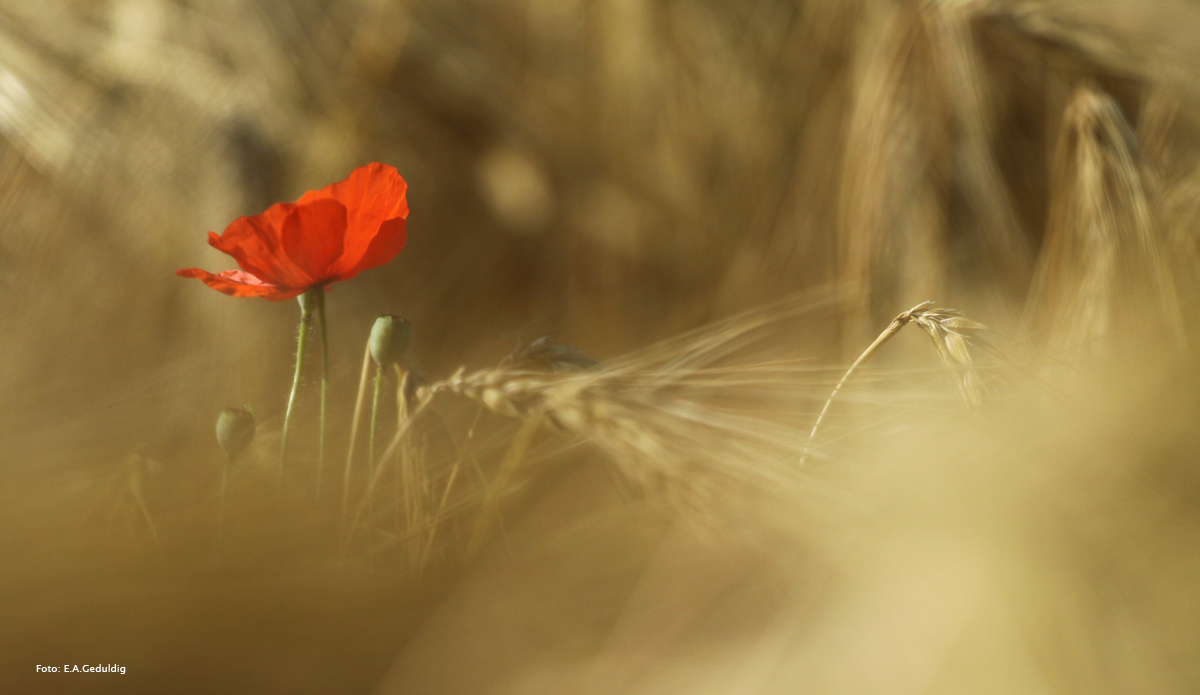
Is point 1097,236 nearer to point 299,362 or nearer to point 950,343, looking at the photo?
point 950,343

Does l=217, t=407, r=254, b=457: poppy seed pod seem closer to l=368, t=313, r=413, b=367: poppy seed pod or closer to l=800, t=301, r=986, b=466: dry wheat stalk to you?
l=368, t=313, r=413, b=367: poppy seed pod

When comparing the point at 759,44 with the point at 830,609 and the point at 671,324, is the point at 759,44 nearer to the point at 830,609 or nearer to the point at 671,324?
the point at 671,324

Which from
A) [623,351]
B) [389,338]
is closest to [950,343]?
[389,338]

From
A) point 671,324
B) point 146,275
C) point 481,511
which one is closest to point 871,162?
point 671,324

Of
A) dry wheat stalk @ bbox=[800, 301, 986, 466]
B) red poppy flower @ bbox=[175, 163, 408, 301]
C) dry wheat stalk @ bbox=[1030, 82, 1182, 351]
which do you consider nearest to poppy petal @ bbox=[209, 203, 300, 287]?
red poppy flower @ bbox=[175, 163, 408, 301]

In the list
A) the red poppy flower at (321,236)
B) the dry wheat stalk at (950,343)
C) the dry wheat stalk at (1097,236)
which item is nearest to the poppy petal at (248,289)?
the red poppy flower at (321,236)

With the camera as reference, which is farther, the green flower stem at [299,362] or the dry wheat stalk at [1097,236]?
the dry wheat stalk at [1097,236]

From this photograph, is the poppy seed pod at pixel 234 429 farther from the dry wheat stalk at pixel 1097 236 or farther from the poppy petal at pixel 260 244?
the dry wheat stalk at pixel 1097 236
